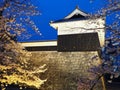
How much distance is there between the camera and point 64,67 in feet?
49.6

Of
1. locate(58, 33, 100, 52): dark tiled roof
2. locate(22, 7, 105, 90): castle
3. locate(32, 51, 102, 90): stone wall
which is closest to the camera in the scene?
locate(32, 51, 102, 90): stone wall

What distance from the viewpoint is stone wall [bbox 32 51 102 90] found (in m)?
14.4

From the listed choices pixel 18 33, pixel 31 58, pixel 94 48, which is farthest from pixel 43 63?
pixel 18 33

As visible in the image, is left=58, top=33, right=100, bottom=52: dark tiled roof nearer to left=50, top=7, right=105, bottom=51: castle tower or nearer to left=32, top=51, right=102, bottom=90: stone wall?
left=50, top=7, right=105, bottom=51: castle tower

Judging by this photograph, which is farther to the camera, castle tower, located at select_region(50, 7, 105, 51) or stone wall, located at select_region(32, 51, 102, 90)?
castle tower, located at select_region(50, 7, 105, 51)

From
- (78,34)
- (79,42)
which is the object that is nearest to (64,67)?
(79,42)

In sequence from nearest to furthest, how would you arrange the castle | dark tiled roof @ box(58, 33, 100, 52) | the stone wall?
1. the stone wall
2. the castle
3. dark tiled roof @ box(58, 33, 100, 52)

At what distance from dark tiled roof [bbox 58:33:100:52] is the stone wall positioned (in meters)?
0.30

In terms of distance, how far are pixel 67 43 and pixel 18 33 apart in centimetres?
535

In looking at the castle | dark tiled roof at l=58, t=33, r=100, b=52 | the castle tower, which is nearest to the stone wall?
the castle

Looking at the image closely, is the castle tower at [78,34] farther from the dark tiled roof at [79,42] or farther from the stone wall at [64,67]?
the stone wall at [64,67]

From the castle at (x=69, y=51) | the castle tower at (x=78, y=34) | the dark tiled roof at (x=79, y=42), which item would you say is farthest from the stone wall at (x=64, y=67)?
the castle tower at (x=78, y=34)

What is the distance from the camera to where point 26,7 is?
11.0 meters

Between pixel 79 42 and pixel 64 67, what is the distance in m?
1.76
